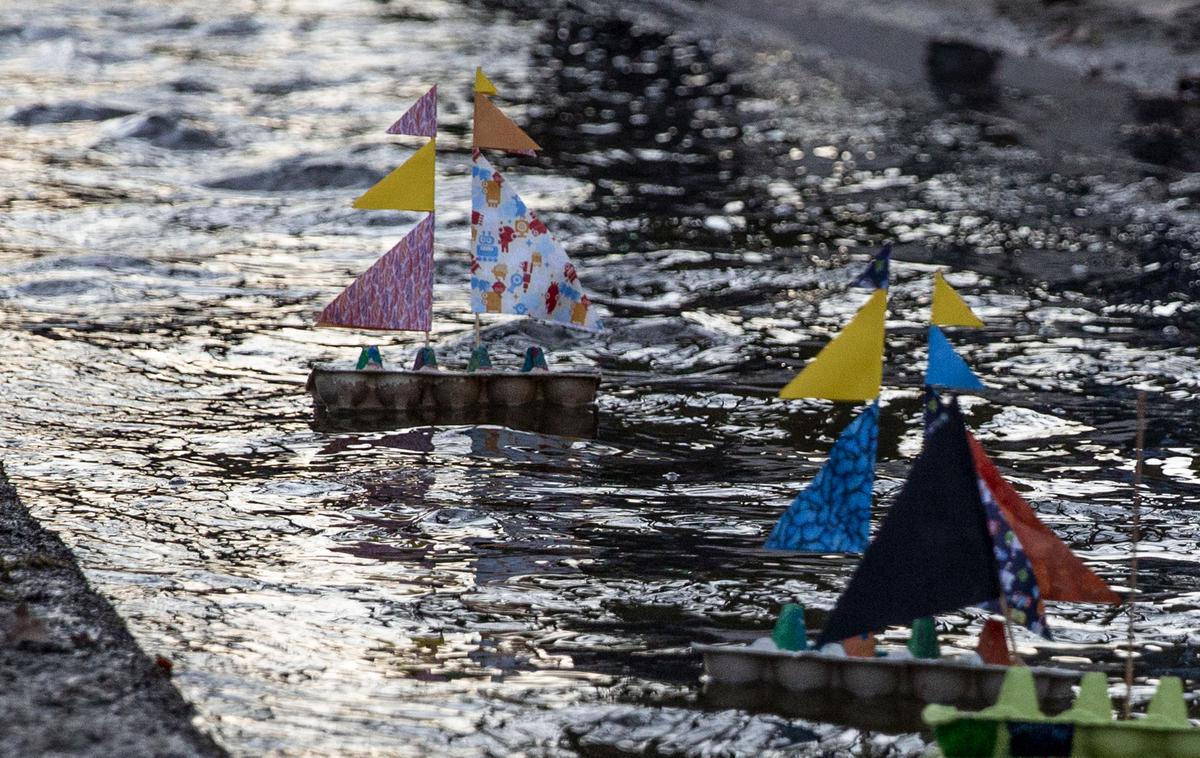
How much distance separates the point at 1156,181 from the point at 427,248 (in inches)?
600

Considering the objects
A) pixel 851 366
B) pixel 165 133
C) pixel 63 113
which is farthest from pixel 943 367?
pixel 63 113

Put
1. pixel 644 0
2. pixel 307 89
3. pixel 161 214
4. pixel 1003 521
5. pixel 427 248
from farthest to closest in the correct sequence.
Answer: pixel 644 0 < pixel 307 89 < pixel 161 214 < pixel 427 248 < pixel 1003 521

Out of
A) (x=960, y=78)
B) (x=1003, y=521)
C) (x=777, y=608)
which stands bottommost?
(x=777, y=608)

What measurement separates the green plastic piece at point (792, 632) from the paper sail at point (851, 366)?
124 cm

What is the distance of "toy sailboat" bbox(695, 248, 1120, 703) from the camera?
9.23m

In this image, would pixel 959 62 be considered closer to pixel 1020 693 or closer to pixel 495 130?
pixel 495 130

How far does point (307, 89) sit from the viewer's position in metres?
35.0

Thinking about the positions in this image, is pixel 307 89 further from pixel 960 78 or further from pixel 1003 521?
pixel 1003 521

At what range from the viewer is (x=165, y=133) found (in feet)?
95.3

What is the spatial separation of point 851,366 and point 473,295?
6270 millimetres

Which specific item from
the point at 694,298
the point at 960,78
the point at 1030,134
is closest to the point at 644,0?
the point at 960,78

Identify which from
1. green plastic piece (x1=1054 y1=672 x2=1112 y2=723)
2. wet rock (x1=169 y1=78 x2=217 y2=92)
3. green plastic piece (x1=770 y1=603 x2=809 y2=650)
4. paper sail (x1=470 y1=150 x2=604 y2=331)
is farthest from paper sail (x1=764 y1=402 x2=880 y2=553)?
wet rock (x1=169 y1=78 x2=217 y2=92)

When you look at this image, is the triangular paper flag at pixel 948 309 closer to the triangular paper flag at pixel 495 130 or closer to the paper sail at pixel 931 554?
the paper sail at pixel 931 554

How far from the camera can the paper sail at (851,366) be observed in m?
9.66
